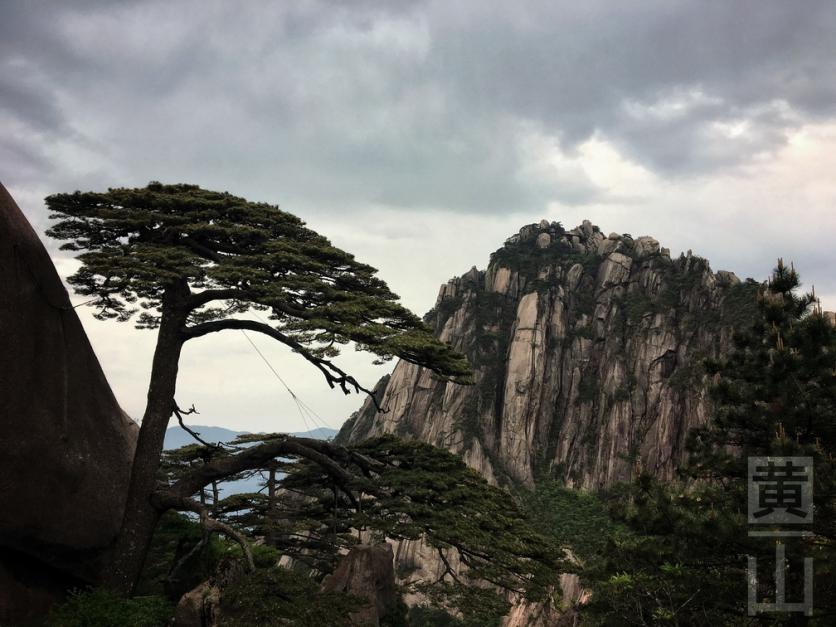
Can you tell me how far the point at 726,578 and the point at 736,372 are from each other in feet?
14.1

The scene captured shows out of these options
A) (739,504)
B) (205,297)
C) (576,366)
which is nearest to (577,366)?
(576,366)

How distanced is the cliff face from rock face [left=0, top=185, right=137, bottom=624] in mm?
59529

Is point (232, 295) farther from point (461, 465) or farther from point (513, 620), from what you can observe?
point (513, 620)

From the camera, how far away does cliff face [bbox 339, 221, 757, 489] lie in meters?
67.2

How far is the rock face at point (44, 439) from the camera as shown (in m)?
9.78

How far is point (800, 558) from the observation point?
9781 millimetres

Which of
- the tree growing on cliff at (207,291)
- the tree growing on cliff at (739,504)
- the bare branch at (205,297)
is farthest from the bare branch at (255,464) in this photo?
the tree growing on cliff at (739,504)

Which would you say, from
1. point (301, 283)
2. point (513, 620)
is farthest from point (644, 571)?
point (513, 620)

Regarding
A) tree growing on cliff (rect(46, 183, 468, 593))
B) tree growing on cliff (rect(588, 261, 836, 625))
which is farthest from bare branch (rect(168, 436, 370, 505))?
tree growing on cliff (rect(588, 261, 836, 625))

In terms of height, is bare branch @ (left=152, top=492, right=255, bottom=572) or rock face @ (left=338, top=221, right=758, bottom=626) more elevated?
rock face @ (left=338, top=221, right=758, bottom=626)

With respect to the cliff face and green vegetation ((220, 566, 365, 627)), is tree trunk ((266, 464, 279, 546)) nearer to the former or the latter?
green vegetation ((220, 566, 365, 627))

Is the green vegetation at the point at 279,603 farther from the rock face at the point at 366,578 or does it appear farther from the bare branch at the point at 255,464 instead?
the bare branch at the point at 255,464

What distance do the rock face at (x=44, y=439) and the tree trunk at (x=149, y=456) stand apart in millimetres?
500

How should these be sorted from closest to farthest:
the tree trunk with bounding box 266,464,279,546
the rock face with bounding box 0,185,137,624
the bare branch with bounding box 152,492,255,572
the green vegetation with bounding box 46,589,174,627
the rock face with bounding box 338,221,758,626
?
the rock face with bounding box 0,185,137,624 → the green vegetation with bounding box 46,589,174,627 → the bare branch with bounding box 152,492,255,572 → the tree trunk with bounding box 266,464,279,546 → the rock face with bounding box 338,221,758,626
